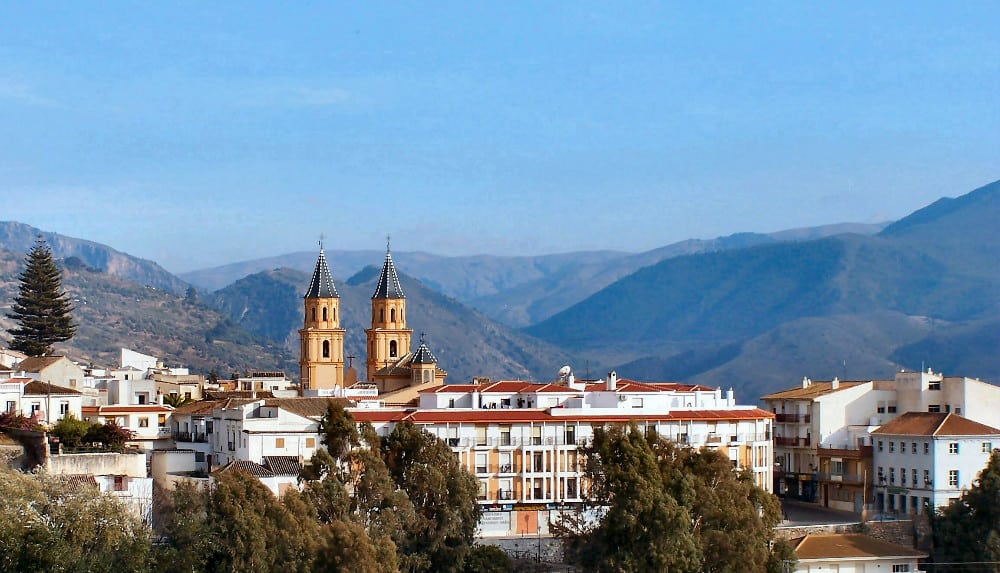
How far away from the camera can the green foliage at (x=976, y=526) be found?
81.3 m

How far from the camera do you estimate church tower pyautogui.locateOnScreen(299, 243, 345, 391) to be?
14050 cm

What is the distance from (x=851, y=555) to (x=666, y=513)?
15.9 metres

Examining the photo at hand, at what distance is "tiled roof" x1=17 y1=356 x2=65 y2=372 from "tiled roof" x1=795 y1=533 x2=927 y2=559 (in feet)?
159

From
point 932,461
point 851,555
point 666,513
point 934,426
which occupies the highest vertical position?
point 934,426

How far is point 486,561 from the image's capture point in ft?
237

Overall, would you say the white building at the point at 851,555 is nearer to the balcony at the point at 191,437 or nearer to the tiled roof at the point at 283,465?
the tiled roof at the point at 283,465

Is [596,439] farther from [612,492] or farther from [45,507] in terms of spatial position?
[45,507]

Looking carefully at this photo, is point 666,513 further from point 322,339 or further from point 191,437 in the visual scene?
point 322,339

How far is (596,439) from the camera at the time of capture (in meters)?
75.7

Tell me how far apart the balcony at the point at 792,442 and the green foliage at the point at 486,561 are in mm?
34739

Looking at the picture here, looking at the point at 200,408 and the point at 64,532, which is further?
the point at 200,408

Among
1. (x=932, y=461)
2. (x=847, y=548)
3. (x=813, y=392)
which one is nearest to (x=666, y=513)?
(x=847, y=548)

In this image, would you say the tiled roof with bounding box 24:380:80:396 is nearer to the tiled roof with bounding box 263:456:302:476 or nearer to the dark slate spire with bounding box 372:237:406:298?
the tiled roof with bounding box 263:456:302:476

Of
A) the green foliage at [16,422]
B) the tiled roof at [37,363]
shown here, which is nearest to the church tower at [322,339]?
the tiled roof at [37,363]
